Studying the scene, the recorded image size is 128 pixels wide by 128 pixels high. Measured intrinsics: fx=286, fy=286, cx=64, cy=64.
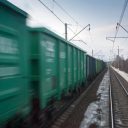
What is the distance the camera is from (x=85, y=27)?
25.6 m

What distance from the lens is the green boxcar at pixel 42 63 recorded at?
8836mm

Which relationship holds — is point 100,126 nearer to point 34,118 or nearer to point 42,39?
point 34,118

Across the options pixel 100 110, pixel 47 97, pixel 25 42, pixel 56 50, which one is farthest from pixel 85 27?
pixel 25 42

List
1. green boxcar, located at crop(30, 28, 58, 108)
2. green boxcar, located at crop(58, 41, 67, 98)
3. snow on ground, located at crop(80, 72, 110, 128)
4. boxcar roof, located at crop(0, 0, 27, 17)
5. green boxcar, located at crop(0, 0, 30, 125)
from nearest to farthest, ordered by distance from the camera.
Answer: boxcar roof, located at crop(0, 0, 27, 17) < green boxcar, located at crop(0, 0, 30, 125) < green boxcar, located at crop(30, 28, 58, 108) < snow on ground, located at crop(80, 72, 110, 128) < green boxcar, located at crop(58, 41, 67, 98)

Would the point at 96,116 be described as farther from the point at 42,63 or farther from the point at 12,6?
the point at 12,6

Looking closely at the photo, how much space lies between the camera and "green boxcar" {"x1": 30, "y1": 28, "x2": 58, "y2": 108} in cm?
884

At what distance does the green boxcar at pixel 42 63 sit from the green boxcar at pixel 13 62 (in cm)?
122

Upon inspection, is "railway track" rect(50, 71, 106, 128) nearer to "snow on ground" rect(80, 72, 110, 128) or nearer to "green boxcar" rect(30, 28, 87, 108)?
"snow on ground" rect(80, 72, 110, 128)

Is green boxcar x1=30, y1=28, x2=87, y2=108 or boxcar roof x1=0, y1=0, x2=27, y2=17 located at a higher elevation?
boxcar roof x1=0, y1=0, x2=27, y2=17

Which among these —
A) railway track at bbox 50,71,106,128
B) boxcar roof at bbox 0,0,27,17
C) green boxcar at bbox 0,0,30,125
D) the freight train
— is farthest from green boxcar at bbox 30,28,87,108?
boxcar roof at bbox 0,0,27,17

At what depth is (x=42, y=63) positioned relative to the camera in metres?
8.98

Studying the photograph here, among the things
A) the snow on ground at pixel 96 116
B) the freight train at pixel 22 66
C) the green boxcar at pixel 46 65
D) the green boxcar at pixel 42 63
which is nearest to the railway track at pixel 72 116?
the snow on ground at pixel 96 116

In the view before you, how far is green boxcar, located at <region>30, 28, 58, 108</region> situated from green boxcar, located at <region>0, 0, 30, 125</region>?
1.22m

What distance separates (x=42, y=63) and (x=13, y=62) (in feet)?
7.60
